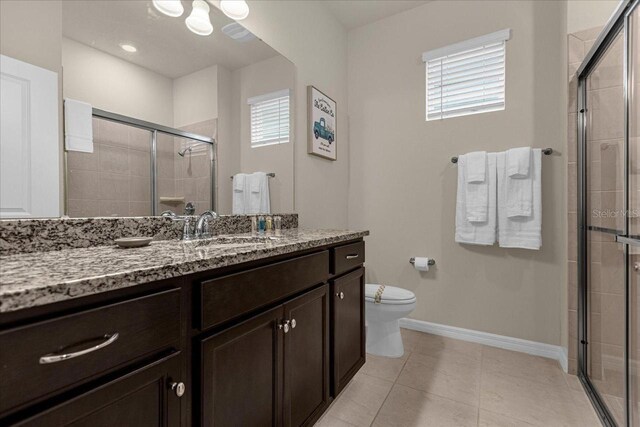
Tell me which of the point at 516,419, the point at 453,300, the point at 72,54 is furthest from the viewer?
the point at 453,300

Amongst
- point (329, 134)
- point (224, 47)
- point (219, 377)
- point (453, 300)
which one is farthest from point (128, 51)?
point (453, 300)

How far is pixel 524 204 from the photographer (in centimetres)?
208

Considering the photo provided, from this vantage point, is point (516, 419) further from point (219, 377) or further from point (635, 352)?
point (219, 377)

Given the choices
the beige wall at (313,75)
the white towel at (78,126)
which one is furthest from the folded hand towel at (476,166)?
the white towel at (78,126)

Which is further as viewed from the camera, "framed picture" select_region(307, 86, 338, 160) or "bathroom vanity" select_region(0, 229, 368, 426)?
"framed picture" select_region(307, 86, 338, 160)

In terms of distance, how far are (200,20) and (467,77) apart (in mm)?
1908

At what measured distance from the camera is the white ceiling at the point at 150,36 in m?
1.12

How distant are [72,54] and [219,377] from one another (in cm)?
118

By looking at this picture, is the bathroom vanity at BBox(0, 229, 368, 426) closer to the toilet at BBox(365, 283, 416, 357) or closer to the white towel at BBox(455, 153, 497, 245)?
the toilet at BBox(365, 283, 416, 357)

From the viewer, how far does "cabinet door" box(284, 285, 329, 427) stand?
3.77 ft

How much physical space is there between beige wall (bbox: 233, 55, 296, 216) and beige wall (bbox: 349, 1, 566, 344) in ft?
3.08

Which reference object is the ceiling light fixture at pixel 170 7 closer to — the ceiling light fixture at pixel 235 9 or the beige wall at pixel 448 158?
the ceiling light fixture at pixel 235 9

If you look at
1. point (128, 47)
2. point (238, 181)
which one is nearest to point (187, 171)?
point (238, 181)

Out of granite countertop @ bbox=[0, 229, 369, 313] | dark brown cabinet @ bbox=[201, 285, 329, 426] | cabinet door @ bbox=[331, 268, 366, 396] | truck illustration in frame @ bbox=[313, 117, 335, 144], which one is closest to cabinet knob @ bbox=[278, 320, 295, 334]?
dark brown cabinet @ bbox=[201, 285, 329, 426]
